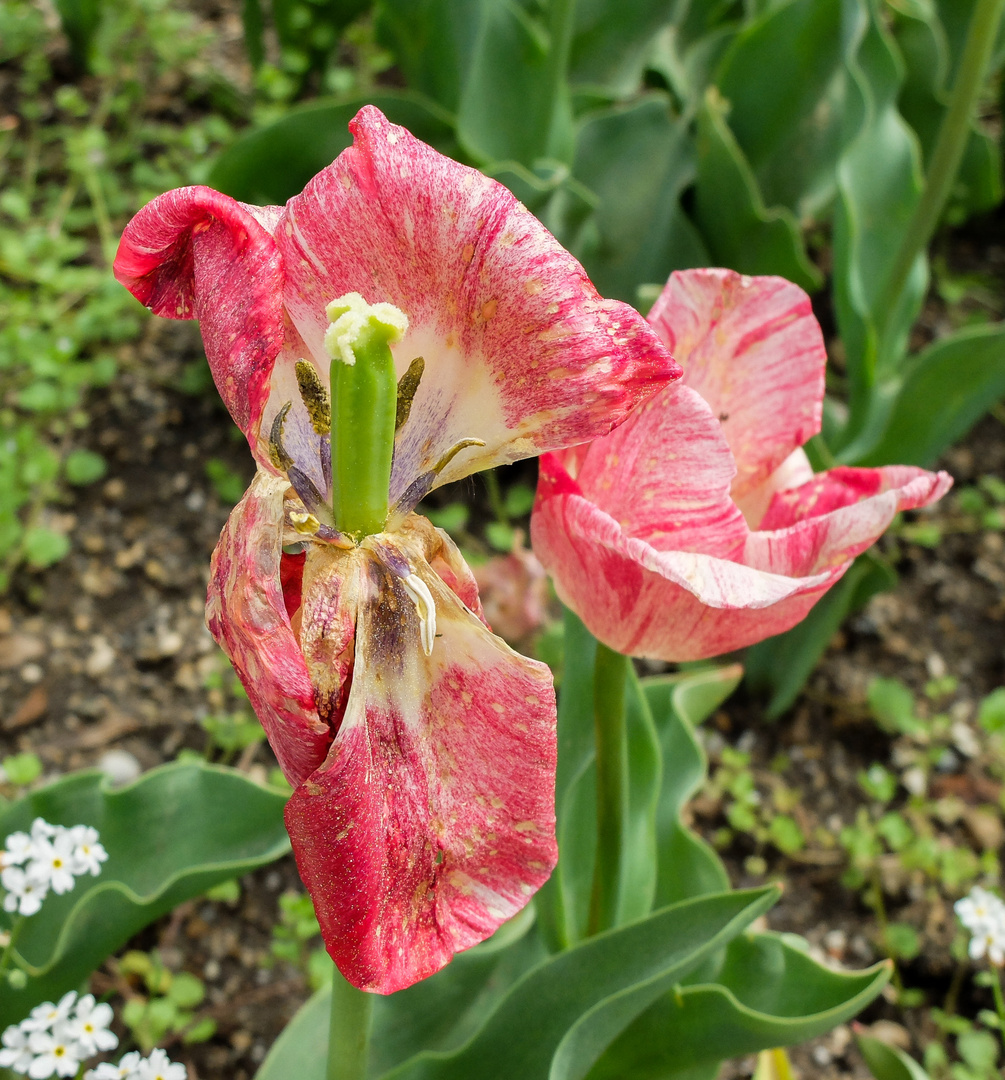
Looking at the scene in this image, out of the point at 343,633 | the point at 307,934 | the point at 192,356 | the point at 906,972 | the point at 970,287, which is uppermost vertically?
the point at 343,633

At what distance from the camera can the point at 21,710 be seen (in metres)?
1.46

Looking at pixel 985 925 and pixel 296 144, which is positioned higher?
pixel 296 144

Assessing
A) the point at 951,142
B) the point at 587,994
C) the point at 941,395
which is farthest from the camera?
the point at 941,395

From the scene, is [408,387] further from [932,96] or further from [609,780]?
[932,96]

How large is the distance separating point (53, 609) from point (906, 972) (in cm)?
124

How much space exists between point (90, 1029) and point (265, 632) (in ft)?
1.77

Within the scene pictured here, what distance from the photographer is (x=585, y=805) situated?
3.24 feet

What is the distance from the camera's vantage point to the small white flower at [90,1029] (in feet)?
2.64

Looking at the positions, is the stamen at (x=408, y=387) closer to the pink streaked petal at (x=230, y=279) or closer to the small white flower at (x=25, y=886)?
the pink streaked petal at (x=230, y=279)

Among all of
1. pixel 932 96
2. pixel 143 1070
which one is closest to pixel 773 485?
pixel 143 1070

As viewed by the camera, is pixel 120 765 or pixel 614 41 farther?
pixel 614 41

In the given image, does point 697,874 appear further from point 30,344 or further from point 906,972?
point 30,344

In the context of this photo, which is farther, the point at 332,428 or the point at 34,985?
the point at 34,985

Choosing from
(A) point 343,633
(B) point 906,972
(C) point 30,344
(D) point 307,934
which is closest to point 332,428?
(A) point 343,633
